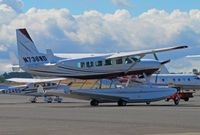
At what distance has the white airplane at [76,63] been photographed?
34031mm

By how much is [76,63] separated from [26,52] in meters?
4.16

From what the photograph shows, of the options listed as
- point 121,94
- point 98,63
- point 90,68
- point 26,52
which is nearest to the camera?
point 121,94

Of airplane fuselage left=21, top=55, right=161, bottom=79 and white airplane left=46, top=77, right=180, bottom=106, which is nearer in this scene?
white airplane left=46, top=77, right=180, bottom=106

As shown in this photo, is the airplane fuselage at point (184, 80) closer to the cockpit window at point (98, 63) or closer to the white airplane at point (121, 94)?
the white airplane at point (121, 94)

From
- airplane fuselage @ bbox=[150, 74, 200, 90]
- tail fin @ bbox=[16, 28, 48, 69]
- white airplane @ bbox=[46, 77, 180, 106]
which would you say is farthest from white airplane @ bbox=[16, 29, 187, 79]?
airplane fuselage @ bbox=[150, 74, 200, 90]

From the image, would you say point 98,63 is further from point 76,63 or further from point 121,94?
point 121,94

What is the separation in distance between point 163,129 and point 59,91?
18080mm

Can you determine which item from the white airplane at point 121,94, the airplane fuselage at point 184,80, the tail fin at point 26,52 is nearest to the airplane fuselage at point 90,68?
the tail fin at point 26,52

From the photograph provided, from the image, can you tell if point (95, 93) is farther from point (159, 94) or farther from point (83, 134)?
point (83, 134)

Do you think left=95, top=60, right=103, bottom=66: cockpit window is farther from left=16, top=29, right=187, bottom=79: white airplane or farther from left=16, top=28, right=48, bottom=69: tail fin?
left=16, top=28, right=48, bottom=69: tail fin

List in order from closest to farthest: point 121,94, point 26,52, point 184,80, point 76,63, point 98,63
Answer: point 121,94 → point 76,63 → point 98,63 → point 26,52 → point 184,80

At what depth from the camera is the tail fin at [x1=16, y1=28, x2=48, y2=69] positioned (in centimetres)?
3466

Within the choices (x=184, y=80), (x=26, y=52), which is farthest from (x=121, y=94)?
(x=184, y=80)

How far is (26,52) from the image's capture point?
3484 centimetres
